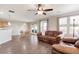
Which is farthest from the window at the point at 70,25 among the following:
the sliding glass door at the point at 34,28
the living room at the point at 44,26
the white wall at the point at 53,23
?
the sliding glass door at the point at 34,28

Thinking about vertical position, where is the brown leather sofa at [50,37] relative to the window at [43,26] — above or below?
below

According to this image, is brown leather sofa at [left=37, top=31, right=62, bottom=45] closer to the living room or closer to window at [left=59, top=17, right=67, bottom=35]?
the living room

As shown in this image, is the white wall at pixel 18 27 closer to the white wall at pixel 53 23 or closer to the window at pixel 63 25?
the white wall at pixel 53 23

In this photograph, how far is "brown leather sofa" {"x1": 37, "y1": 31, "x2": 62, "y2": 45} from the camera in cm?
317

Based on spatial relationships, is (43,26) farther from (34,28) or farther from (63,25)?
(63,25)

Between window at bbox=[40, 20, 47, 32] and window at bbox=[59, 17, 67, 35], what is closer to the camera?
window at bbox=[59, 17, 67, 35]

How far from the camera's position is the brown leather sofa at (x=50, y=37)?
125 inches

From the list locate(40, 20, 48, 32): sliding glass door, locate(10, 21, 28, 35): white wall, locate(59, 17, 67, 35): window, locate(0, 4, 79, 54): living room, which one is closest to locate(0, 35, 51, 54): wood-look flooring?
locate(0, 4, 79, 54): living room

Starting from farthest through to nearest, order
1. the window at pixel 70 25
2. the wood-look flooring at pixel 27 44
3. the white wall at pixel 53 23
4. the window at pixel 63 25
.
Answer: the wood-look flooring at pixel 27 44 < the white wall at pixel 53 23 < the window at pixel 63 25 < the window at pixel 70 25

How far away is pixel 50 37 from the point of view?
3.23 meters
